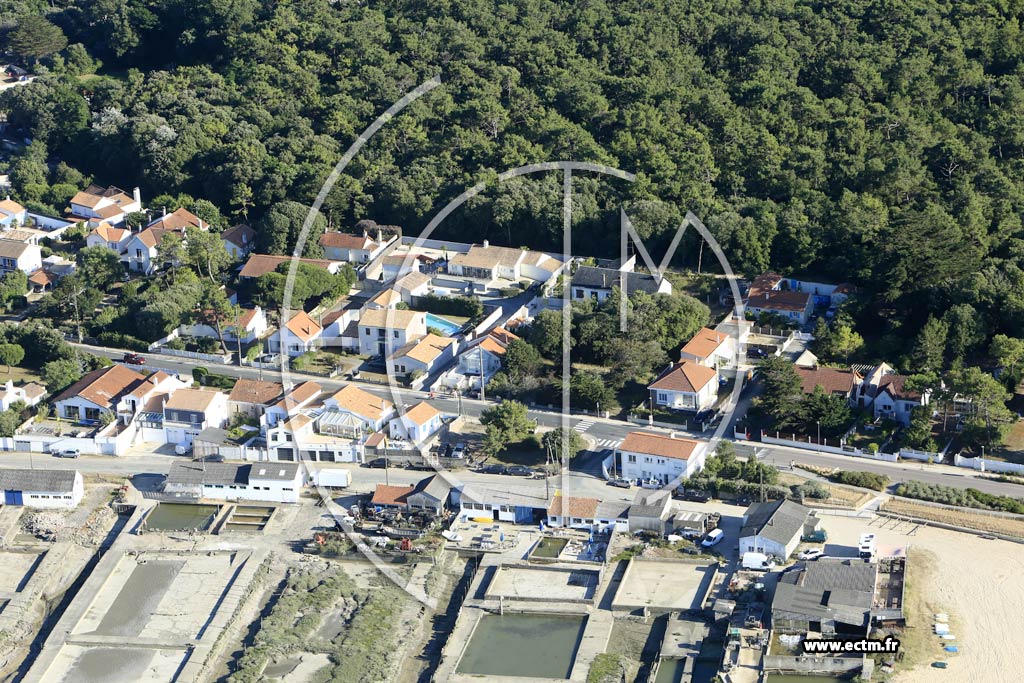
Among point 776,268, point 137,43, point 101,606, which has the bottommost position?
point 101,606

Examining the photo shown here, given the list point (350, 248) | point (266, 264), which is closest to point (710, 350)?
point (350, 248)

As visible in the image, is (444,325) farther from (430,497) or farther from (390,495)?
(430,497)

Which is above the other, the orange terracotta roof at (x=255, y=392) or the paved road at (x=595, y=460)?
the orange terracotta roof at (x=255, y=392)

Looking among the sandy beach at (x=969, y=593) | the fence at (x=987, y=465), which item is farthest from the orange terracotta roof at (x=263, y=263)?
the fence at (x=987, y=465)

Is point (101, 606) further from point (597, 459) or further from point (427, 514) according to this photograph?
point (597, 459)

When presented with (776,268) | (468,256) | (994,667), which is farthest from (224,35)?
(994,667)

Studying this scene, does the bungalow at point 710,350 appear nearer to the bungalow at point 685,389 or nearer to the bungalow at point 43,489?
the bungalow at point 685,389

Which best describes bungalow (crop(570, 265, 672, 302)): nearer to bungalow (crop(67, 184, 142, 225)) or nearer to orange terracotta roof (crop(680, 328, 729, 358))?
orange terracotta roof (crop(680, 328, 729, 358))
